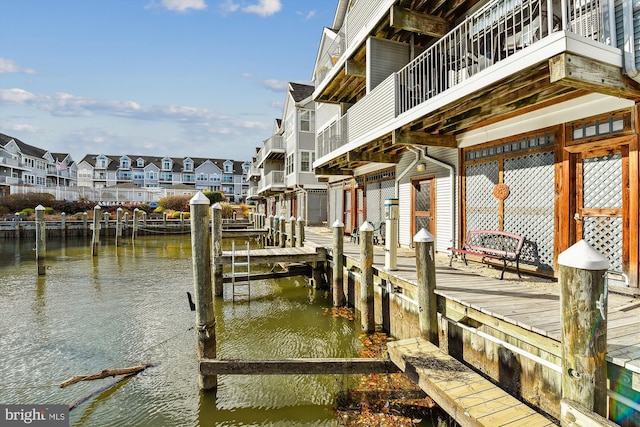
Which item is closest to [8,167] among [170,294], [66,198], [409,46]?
[66,198]

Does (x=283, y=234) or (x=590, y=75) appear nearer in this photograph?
(x=590, y=75)

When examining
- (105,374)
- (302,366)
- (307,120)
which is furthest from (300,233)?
(307,120)

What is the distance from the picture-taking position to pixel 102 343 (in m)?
7.30

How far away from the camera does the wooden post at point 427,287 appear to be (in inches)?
204

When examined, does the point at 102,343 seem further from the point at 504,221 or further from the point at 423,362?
the point at 504,221

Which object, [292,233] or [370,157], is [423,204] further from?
[292,233]

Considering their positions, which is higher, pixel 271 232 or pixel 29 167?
pixel 29 167

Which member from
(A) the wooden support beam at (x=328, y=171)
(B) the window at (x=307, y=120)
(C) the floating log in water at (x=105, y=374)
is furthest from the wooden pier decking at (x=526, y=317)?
(B) the window at (x=307, y=120)

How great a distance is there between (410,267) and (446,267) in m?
0.85

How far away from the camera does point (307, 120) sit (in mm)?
25406

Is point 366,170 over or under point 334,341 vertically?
over

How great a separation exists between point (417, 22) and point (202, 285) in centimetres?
804

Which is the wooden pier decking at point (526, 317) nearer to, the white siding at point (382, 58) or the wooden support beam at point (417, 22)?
the white siding at point (382, 58)

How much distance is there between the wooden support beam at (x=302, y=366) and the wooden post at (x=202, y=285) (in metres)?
0.55
